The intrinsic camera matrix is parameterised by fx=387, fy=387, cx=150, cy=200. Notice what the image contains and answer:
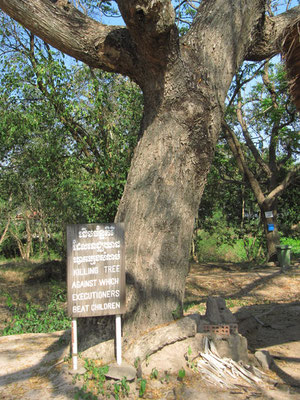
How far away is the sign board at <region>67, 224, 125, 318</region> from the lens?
385 cm

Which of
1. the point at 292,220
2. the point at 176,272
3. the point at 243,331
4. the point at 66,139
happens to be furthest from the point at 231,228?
the point at 176,272

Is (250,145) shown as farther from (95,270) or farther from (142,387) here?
(142,387)

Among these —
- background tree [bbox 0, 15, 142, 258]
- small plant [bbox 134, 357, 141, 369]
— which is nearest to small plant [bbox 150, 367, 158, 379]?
small plant [bbox 134, 357, 141, 369]

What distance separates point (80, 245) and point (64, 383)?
1.29 metres

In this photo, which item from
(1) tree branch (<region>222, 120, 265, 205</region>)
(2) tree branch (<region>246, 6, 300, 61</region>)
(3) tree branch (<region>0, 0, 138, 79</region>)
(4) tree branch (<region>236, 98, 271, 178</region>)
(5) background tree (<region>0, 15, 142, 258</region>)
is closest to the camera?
(3) tree branch (<region>0, 0, 138, 79</region>)

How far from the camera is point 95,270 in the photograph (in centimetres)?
396

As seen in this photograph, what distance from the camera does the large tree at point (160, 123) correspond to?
13.3 ft

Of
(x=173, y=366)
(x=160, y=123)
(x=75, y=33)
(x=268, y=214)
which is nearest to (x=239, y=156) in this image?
(x=268, y=214)

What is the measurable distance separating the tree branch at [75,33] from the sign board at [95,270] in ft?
6.33

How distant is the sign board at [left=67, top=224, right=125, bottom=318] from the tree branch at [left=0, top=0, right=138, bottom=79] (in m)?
1.93

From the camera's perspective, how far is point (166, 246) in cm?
412

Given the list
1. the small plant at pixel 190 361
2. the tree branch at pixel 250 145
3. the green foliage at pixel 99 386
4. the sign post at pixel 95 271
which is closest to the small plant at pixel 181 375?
the small plant at pixel 190 361

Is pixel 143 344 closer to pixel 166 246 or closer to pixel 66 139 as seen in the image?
pixel 166 246

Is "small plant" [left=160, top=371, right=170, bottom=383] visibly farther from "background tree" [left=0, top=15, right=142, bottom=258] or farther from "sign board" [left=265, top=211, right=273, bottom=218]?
"sign board" [left=265, top=211, right=273, bottom=218]
